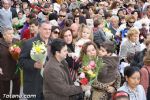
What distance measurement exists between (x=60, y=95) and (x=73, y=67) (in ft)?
3.79

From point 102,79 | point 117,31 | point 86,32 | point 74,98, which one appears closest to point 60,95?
point 74,98

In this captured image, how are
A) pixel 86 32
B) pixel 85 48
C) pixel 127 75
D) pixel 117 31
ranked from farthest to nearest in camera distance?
pixel 117 31 → pixel 86 32 → pixel 85 48 → pixel 127 75

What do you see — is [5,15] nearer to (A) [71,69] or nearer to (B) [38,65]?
(A) [71,69]

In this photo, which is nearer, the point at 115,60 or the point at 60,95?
the point at 60,95

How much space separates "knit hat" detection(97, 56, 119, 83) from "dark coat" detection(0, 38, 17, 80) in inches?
77.7

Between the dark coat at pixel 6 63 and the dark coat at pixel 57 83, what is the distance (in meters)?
1.87

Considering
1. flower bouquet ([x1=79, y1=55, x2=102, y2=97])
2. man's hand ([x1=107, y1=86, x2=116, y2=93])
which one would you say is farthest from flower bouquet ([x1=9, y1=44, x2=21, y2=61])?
man's hand ([x1=107, y1=86, x2=116, y2=93])

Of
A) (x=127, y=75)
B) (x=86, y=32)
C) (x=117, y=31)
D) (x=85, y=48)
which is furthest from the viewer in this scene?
(x=117, y=31)

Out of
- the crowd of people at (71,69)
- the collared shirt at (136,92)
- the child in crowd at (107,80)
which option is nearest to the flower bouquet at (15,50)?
the crowd of people at (71,69)

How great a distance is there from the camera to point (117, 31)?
478 inches

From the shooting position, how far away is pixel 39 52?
22.9 ft

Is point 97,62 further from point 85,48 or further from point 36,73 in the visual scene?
point 36,73

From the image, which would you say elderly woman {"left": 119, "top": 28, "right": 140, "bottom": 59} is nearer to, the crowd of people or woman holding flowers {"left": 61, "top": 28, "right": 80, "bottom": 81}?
the crowd of people

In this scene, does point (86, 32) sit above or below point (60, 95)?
above
